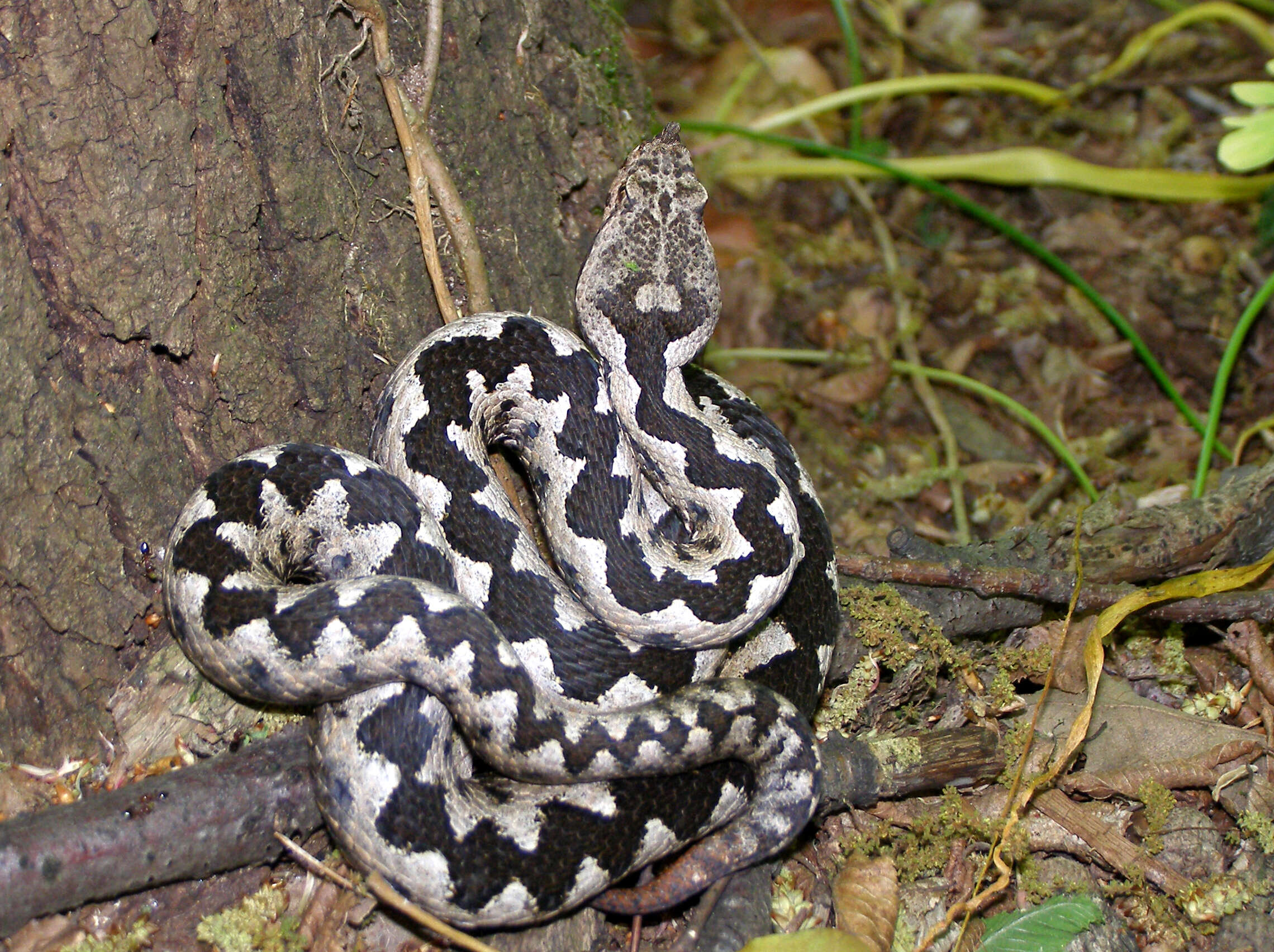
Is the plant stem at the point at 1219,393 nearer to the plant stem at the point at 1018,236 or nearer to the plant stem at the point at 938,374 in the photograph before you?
the plant stem at the point at 1018,236

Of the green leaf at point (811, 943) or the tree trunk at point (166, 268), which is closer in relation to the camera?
the green leaf at point (811, 943)

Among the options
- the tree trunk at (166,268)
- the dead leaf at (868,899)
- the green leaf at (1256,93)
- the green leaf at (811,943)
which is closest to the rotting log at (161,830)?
Result: the dead leaf at (868,899)

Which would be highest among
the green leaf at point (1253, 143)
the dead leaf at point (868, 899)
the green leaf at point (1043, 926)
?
the green leaf at point (1253, 143)

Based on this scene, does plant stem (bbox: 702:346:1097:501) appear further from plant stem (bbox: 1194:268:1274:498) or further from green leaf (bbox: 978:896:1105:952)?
green leaf (bbox: 978:896:1105:952)

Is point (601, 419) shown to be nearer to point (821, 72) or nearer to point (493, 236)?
point (493, 236)

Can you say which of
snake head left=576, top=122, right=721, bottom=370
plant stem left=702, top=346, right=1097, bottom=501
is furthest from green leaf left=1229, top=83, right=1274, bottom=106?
snake head left=576, top=122, right=721, bottom=370
